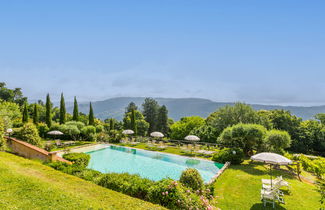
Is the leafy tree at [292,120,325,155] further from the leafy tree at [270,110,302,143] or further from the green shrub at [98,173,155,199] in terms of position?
the green shrub at [98,173,155,199]

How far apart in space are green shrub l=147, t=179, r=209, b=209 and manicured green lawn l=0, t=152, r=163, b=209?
Result: 0.49 metres

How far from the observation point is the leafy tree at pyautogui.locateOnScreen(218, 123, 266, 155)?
47.7 feet

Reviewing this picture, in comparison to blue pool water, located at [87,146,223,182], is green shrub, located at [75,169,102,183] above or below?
above

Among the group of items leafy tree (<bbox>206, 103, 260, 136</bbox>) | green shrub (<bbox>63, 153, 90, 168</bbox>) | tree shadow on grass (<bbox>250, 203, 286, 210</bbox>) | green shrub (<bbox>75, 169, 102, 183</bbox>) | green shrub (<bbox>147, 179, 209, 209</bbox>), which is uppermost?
leafy tree (<bbox>206, 103, 260, 136</bbox>)

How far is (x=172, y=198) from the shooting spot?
5438 millimetres

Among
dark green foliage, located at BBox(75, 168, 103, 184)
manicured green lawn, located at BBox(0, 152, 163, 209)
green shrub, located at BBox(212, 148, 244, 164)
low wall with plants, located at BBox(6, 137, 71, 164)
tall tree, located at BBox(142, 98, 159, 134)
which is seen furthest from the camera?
tall tree, located at BBox(142, 98, 159, 134)

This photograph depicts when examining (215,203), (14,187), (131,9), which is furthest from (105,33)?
(215,203)

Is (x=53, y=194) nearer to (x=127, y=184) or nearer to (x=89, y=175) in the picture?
(x=127, y=184)

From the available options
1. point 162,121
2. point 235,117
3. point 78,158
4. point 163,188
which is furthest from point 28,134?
point 162,121

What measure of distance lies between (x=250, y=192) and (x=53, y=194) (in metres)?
7.70

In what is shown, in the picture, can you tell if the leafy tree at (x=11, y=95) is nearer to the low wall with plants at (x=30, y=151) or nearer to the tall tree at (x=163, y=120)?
the tall tree at (x=163, y=120)

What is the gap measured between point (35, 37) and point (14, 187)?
671 inches

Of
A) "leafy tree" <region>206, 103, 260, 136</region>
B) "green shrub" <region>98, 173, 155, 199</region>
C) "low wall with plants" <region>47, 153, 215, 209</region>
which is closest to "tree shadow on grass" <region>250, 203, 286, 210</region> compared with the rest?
"low wall with plants" <region>47, 153, 215, 209</region>

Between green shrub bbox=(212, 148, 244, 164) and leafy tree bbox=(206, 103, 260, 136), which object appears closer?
green shrub bbox=(212, 148, 244, 164)
